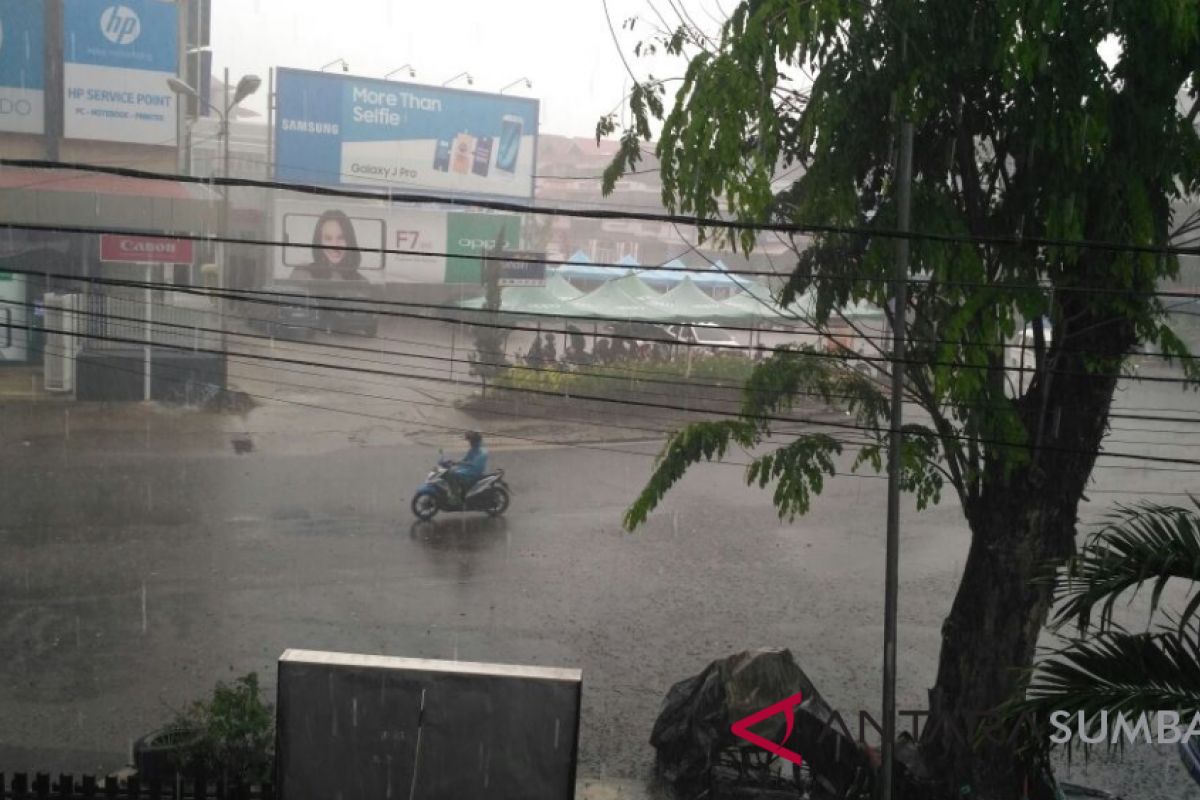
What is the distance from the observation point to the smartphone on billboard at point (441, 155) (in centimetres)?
4109

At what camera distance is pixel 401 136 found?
40.4 meters

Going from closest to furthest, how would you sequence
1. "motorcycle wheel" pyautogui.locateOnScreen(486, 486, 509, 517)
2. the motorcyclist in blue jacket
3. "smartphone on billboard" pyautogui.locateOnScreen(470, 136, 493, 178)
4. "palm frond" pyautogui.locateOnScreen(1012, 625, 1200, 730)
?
"palm frond" pyautogui.locateOnScreen(1012, 625, 1200, 730) → the motorcyclist in blue jacket → "motorcycle wheel" pyautogui.locateOnScreen(486, 486, 509, 517) → "smartphone on billboard" pyautogui.locateOnScreen(470, 136, 493, 178)

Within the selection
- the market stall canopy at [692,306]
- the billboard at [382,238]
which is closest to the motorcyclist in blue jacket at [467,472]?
the market stall canopy at [692,306]

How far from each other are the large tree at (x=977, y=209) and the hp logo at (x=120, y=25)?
24.7 metres

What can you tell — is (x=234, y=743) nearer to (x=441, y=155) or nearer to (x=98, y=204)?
(x=98, y=204)

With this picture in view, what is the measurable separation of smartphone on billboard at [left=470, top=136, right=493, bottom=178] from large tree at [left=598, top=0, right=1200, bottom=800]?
34.4 meters

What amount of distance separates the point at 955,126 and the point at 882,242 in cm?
108

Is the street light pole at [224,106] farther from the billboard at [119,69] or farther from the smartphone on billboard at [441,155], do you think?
the smartphone on billboard at [441,155]

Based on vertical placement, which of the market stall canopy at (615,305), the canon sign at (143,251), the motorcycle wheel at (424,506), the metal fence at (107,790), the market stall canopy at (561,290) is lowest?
the motorcycle wheel at (424,506)

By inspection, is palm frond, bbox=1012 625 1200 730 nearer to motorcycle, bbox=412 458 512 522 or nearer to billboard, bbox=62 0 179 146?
motorcycle, bbox=412 458 512 522

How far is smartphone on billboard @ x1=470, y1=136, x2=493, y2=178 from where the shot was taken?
41719 mm

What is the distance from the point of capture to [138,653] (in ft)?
33.1

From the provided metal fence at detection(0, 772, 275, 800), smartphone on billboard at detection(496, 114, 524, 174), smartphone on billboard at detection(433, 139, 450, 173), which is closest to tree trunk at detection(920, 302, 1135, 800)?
metal fence at detection(0, 772, 275, 800)

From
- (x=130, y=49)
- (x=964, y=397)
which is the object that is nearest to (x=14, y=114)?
(x=130, y=49)
